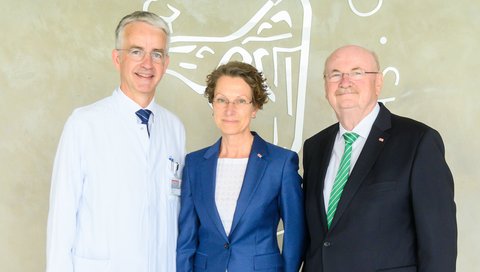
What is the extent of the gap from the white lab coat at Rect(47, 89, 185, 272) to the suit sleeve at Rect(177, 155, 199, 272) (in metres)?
0.05

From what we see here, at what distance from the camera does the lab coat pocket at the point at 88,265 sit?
2.51 metres

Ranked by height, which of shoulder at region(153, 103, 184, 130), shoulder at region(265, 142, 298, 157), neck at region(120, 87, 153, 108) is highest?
neck at region(120, 87, 153, 108)

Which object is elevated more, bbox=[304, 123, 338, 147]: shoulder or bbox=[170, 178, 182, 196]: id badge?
bbox=[304, 123, 338, 147]: shoulder

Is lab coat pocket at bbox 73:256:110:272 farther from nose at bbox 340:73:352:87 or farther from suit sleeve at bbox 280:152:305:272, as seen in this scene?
nose at bbox 340:73:352:87

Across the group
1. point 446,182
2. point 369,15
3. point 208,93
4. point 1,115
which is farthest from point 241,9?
point 446,182

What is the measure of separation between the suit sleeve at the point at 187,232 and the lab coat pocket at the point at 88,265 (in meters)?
0.33

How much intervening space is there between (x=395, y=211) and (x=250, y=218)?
1.90 ft

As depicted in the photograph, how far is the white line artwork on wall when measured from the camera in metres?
3.82

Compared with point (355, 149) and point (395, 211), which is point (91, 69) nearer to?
→ point (355, 149)

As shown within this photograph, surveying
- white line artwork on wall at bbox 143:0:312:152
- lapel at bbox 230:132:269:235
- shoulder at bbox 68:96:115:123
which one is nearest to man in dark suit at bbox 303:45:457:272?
lapel at bbox 230:132:269:235

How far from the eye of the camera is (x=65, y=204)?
2.52 metres

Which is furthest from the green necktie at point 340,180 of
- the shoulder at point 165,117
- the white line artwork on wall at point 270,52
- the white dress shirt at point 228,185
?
the white line artwork on wall at point 270,52

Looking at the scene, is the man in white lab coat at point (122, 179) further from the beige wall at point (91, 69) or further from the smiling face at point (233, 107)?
the beige wall at point (91, 69)

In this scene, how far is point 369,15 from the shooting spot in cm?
375
